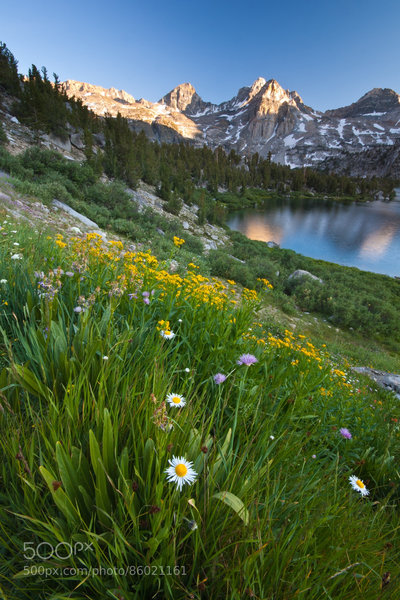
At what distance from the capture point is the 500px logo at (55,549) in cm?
89

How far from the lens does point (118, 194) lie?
15.8 m

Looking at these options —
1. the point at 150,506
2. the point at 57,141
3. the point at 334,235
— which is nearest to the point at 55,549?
the point at 150,506

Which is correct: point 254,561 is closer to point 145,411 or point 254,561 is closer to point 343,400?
point 145,411

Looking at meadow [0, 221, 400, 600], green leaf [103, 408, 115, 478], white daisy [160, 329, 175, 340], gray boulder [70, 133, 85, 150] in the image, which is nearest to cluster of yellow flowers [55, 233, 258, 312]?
white daisy [160, 329, 175, 340]

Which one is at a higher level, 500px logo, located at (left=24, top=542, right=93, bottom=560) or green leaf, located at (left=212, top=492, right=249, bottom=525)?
green leaf, located at (left=212, top=492, right=249, bottom=525)

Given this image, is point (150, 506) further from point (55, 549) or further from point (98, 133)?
point (98, 133)

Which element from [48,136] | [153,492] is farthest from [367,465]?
[48,136]

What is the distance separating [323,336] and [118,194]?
13.7 metres

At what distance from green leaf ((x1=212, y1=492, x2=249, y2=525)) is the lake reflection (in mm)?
31544

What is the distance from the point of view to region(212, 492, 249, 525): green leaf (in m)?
0.94

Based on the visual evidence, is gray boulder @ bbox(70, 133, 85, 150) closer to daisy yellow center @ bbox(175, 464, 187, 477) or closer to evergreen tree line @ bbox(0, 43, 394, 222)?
evergreen tree line @ bbox(0, 43, 394, 222)

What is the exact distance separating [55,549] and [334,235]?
47482mm

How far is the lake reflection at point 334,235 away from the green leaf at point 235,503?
3154 centimetres

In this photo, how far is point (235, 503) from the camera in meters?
0.97
